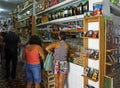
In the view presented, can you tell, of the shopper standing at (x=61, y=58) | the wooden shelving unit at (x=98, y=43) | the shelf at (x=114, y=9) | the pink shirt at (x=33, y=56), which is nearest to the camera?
the wooden shelving unit at (x=98, y=43)

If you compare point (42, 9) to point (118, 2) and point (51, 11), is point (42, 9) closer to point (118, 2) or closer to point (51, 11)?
point (51, 11)

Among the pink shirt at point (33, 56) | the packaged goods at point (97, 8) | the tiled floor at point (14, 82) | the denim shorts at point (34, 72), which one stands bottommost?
the tiled floor at point (14, 82)

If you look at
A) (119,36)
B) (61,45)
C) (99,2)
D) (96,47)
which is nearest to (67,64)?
(61,45)

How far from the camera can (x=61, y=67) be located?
418cm

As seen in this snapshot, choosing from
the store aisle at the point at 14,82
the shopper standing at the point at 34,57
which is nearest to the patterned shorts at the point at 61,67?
the shopper standing at the point at 34,57

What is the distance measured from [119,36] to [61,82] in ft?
5.00

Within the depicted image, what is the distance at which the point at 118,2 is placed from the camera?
405 cm

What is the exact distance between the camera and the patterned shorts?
4.18m

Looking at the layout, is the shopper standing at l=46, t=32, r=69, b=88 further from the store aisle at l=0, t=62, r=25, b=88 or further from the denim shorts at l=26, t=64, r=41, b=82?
the store aisle at l=0, t=62, r=25, b=88

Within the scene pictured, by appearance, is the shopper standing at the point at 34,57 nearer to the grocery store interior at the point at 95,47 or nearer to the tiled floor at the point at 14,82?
the grocery store interior at the point at 95,47

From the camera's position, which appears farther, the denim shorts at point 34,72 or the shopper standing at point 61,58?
the denim shorts at point 34,72

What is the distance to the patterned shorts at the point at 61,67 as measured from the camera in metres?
4.18

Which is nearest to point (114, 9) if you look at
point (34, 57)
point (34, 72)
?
point (34, 57)

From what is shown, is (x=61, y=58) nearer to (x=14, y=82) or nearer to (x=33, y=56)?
(x=33, y=56)
